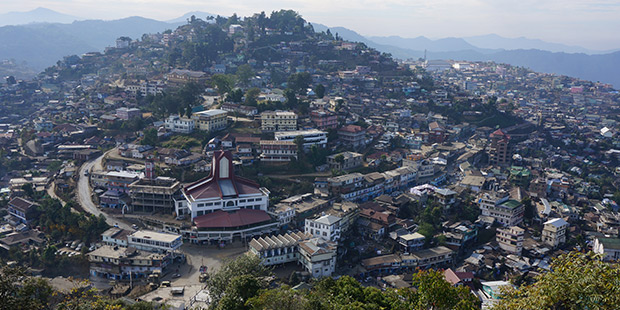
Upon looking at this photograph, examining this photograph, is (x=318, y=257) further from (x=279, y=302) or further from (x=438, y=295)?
(x=438, y=295)

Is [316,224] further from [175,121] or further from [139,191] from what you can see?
[175,121]

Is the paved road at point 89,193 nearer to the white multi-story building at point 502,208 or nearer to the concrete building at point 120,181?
the concrete building at point 120,181

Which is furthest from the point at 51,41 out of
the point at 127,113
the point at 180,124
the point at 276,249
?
the point at 276,249

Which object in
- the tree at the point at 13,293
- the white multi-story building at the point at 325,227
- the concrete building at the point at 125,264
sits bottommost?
the concrete building at the point at 125,264

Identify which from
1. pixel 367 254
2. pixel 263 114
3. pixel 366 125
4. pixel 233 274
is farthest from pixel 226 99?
pixel 233 274

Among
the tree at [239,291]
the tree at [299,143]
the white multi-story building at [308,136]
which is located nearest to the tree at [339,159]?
the white multi-story building at [308,136]
